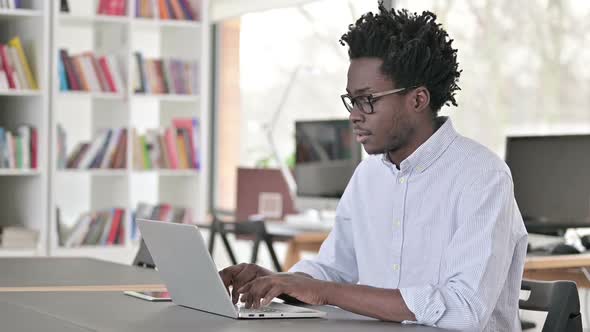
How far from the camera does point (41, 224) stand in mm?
5547

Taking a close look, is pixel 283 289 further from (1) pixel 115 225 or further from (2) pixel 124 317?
(1) pixel 115 225

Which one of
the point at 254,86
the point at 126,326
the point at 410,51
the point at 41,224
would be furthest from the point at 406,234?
the point at 254,86

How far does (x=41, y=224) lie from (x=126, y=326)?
3.86m

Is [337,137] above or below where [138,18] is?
below

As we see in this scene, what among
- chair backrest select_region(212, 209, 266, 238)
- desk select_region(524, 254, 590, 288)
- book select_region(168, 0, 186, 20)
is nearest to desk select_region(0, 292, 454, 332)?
desk select_region(524, 254, 590, 288)

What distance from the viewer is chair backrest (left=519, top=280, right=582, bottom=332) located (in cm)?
210

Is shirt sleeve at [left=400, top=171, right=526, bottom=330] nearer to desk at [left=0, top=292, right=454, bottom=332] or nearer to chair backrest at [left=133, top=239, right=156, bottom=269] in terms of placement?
desk at [left=0, top=292, right=454, bottom=332]

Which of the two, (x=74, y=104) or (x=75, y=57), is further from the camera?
(x=74, y=104)

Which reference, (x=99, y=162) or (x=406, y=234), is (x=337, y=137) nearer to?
(x=99, y=162)

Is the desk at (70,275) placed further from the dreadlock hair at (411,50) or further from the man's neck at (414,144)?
the dreadlock hair at (411,50)

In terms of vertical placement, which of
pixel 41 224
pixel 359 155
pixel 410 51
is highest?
pixel 410 51

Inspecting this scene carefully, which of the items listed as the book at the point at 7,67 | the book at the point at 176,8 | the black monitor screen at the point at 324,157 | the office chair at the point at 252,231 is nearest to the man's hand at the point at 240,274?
the office chair at the point at 252,231

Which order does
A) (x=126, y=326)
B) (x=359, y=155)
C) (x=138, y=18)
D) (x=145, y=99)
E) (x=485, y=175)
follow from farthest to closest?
(x=145, y=99) → (x=138, y=18) → (x=359, y=155) → (x=485, y=175) → (x=126, y=326)

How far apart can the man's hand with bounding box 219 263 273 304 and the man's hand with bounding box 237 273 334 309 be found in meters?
0.12
